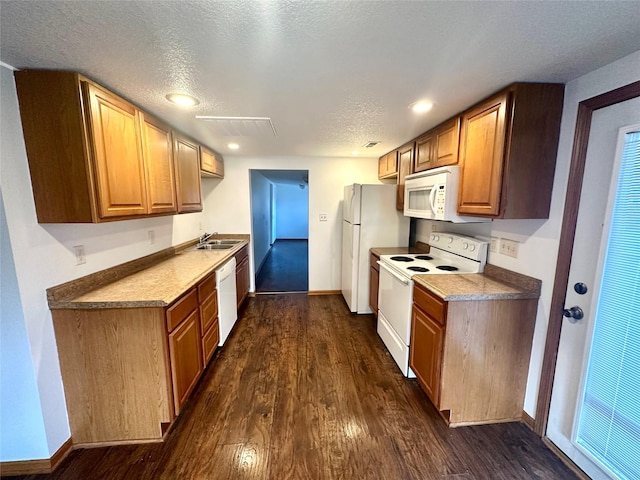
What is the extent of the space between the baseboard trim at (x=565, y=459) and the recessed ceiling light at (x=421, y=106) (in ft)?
7.69

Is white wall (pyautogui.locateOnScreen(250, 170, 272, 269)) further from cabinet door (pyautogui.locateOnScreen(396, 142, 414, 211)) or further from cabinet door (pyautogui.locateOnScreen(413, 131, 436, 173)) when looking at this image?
cabinet door (pyautogui.locateOnScreen(413, 131, 436, 173))

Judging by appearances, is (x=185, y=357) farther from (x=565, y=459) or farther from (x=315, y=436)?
(x=565, y=459)

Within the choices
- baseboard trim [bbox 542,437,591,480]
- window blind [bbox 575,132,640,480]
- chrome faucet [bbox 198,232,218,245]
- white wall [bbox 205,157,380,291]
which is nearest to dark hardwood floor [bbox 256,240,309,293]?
white wall [bbox 205,157,380,291]

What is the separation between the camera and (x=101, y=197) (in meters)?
1.50

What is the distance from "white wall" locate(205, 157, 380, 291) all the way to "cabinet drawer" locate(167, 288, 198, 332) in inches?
86.5

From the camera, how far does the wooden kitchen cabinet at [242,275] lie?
3482 millimetres

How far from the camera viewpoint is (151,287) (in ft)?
5.95

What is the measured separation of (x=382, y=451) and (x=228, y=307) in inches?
77.9

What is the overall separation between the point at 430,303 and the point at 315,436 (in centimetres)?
118

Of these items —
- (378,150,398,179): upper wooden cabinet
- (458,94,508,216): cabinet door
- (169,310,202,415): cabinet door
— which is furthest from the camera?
(378,150,398,179): upper wooden cabinet

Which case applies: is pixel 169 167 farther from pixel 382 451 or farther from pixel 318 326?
pixel 382 451

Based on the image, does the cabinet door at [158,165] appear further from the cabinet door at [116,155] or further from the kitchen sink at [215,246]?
the kitchen sink at [215,246]

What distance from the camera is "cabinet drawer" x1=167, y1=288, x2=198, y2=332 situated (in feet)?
5.52

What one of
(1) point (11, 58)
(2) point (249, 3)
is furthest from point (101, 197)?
(2) point (249, 3)
